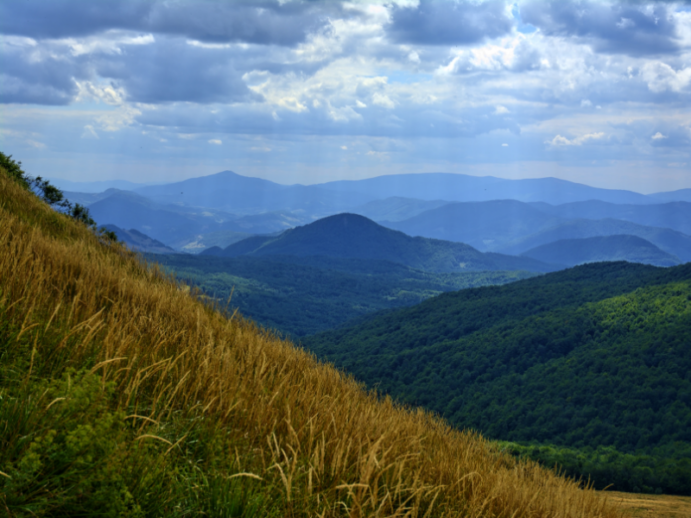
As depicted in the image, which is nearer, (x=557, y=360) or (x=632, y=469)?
(x=632, y=469)

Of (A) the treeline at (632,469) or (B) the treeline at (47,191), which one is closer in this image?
(B) the treeline at (47,191)

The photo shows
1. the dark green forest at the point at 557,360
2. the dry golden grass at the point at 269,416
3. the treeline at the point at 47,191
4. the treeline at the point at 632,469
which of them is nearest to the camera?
the dry golden grass at the point at 269,416

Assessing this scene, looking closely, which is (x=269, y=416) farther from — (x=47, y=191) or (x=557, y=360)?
(x=557, y=360)

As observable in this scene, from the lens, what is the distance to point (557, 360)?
75.2 m

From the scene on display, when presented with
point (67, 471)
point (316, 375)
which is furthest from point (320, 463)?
point (316, 375)

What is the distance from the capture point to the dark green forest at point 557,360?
5534 centimetres

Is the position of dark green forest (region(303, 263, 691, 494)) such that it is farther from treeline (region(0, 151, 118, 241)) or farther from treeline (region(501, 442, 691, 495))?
treeline (region(0, 151, 118, 241))

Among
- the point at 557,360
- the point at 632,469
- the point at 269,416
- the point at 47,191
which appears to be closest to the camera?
the point at 269,416

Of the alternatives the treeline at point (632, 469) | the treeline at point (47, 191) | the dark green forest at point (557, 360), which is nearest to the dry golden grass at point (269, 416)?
the treeline at point (47, 191)

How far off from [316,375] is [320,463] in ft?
9.29

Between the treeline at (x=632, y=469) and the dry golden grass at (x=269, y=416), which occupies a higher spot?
the dry golden grass at (x=269, y=416)

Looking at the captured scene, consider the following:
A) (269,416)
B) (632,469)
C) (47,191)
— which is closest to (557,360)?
(632,469)

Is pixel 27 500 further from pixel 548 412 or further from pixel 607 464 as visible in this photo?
pixel 548 412

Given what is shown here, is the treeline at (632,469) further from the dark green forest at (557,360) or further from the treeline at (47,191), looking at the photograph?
the treeline at (47,191)
